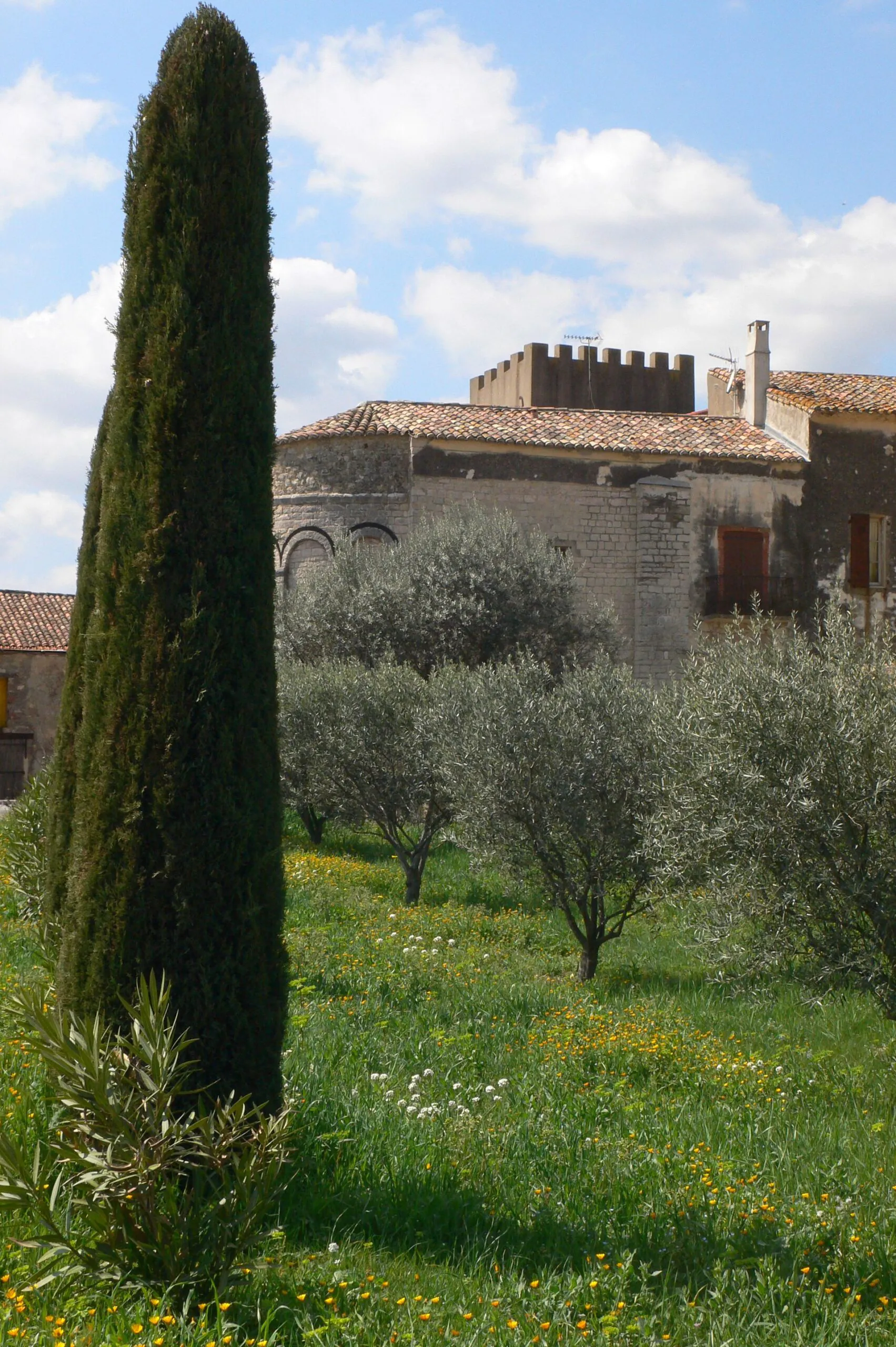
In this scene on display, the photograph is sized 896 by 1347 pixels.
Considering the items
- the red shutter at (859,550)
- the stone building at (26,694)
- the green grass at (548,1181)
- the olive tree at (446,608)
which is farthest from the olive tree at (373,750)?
the stone building at (26,694)

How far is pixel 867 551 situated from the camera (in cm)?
2641

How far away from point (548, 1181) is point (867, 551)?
23866 millimetres

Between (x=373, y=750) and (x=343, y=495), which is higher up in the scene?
(x=343, y=495)

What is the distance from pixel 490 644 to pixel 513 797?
27.9 feet

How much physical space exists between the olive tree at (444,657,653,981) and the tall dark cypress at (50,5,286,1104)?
707cm

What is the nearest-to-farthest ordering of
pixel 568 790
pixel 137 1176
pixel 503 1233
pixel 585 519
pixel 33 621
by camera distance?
1. pixel 137 1176
2. pixel 503 1233
3. pixel 568 790
4. pixel 585 519
5. pixel 33 621

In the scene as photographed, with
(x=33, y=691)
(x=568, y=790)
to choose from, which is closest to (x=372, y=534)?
(x=568, y=790)

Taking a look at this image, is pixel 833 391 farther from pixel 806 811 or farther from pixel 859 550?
pixel 806 811

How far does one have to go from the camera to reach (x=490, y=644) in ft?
66.9

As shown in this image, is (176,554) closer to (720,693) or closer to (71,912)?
(71,912)

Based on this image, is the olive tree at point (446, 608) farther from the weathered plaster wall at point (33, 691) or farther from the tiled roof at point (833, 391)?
the weathered plaster wall at point (33, 691)

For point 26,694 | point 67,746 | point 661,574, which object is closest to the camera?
point 67,746

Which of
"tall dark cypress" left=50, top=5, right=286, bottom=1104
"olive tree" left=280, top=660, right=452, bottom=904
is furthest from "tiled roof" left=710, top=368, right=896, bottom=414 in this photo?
"tall dark cypress" left=50, top=5, right=286, bottom=1104

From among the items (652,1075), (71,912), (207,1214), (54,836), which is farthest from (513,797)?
(207,1214)
